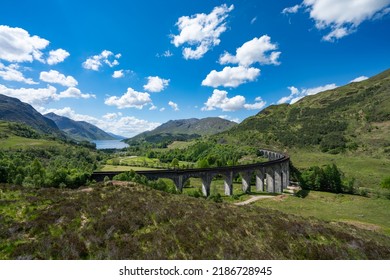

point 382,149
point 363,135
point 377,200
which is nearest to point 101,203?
point 377,200

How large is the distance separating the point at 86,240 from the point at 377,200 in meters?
69.3

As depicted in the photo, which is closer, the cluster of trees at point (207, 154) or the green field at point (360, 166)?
the green field at point (360, 166)

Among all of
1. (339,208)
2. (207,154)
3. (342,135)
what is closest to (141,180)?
(339,208)

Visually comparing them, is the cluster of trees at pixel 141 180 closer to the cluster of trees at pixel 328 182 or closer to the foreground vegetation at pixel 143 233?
the foreground vegetation at pixel 143 233

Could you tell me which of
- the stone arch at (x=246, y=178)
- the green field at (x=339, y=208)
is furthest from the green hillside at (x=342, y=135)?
the stone arch at (x=246, y=178)

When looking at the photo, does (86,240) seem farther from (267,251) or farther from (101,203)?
(267,251)

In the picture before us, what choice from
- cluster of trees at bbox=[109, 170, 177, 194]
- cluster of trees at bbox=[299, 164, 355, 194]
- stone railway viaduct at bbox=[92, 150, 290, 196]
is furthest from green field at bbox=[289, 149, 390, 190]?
cluster of trees at bbox=[109, 170, 177, 194]

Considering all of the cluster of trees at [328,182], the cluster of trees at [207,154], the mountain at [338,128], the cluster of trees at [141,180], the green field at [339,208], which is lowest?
the green field at [339,208]

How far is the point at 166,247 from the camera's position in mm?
16344

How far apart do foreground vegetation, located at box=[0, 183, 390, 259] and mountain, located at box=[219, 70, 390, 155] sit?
11628cm

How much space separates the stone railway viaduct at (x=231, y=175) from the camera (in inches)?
2104

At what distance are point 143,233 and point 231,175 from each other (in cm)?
4675

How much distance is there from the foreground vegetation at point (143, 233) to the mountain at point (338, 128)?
116m
